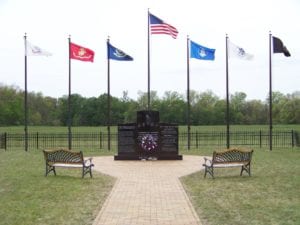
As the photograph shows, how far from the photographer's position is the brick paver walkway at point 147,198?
9211 mm

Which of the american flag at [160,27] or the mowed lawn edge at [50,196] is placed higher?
the american flag at [160,27]

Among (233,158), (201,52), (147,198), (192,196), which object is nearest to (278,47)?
(201,52)

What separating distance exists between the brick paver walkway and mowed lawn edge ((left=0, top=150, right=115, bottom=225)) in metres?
0.32

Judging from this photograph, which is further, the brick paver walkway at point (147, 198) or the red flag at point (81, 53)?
the red flag at point (81, 53)

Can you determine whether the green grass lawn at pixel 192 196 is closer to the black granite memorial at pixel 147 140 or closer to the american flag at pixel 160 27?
the black granite memorial at pixel 147 140

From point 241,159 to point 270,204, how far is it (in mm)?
5685

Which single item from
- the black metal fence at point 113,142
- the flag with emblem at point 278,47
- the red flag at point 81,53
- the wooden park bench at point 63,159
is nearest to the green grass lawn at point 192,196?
the wooden park bench at point 63,159

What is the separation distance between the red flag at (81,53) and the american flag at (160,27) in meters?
3.63

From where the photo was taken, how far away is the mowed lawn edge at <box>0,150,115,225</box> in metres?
9.35

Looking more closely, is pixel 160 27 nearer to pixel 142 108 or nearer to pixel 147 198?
pixel 147 198

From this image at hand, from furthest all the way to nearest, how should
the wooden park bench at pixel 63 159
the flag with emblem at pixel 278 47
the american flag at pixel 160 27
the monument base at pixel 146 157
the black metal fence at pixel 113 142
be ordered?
the black metal fence at pixel 113 142, the flag with emblem at pixel 278 47, the american flag at pixel 160 27, the monument base at pixel 146 157, the wooden park bench at pixel 63 159

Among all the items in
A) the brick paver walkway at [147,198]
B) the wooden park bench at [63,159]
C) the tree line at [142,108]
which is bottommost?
the brick paver walkway at [147,198]

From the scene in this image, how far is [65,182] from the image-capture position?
1446cm

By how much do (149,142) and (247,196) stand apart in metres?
11.5
